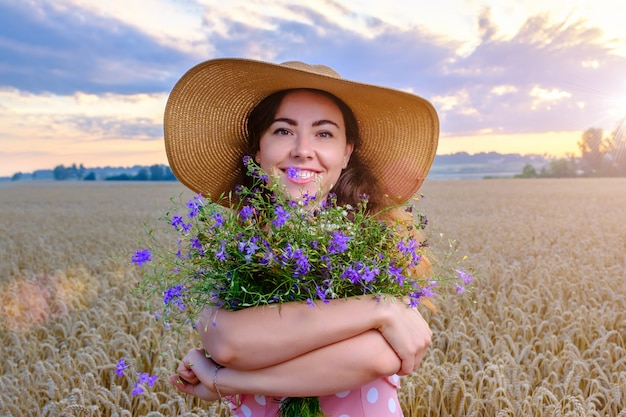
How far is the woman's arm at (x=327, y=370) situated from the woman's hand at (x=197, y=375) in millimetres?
176

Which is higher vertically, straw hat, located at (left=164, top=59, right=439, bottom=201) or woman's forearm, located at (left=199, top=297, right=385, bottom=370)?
straw hat, located at (left=164, top=59, right=439, bottom=201)

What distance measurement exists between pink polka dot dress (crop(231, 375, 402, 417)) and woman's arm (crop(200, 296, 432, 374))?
0.30 meters

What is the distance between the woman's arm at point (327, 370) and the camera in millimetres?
1851

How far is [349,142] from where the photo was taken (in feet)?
8.96

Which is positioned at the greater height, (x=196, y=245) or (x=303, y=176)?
(x=303, y=176)

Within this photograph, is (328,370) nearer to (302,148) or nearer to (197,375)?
(197,375)

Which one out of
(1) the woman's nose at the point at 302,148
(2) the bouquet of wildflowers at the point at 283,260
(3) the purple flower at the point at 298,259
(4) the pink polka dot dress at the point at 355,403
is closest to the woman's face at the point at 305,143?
(1) the woman's nose at the point at 302,148

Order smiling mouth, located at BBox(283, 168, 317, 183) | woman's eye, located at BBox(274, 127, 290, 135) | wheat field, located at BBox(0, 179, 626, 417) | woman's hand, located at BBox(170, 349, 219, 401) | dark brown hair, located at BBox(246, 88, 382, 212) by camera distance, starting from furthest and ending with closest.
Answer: wheat field, located at BBox(0, 179, 626, 417)
dark brown hair, located at BBox(246, 88, 382, 212)
woman's eye, located at BBox(274, 127, 290, 135)
smiling mouth, located at BBox(283, 168, 317, 183)
woman's hand, located at BBox(170, 349, 219, 401)

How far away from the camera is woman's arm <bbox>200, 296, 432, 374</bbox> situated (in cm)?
181

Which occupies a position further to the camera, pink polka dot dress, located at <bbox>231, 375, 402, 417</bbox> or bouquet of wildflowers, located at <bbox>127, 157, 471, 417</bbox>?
pink polka dot dress, located at <bbox>231, 375, 402, 417</bbox>

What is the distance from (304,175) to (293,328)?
73 cm

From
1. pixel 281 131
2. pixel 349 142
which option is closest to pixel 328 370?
pixel 281 131

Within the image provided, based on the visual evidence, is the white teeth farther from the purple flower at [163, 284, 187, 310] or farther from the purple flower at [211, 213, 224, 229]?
the purple flower at [163, 284, 187, 310]

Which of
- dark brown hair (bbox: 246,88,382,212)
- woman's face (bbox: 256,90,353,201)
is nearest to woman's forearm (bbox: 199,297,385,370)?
woman's face (bbox: 256,90,353,201)
